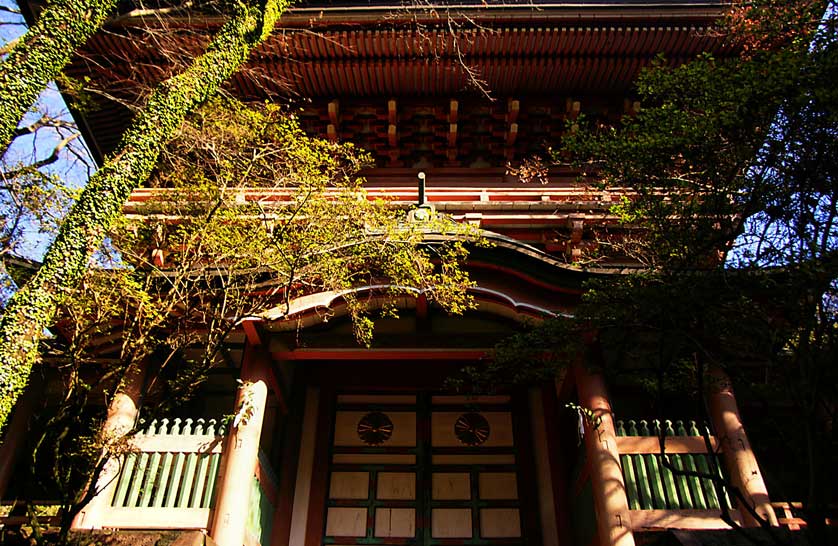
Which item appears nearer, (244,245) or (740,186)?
(740,186)

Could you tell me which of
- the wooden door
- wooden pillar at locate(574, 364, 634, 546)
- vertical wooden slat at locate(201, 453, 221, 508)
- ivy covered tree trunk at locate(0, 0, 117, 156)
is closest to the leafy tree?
wooden pillar at locate(574, 364, 634, 546)

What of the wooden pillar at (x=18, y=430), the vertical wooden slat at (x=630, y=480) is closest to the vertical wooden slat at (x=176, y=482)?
the wooden pillar at (x=18, y=430)

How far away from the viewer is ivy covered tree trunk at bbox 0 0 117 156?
20.1 ft

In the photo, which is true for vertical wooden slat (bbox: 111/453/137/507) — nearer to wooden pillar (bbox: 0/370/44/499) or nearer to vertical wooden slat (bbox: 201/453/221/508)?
vertical wooden slat (bbox: 201/453/221/508)

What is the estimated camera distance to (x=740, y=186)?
547cm

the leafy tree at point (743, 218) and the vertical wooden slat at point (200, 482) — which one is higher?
the leafy tree at point (743, 218)

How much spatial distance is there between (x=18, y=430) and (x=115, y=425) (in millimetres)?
2313

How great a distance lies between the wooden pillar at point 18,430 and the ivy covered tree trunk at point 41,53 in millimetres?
3404

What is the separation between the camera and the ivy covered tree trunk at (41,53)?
612cm

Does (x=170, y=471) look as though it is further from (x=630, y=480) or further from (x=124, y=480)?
(x=630, y=480)

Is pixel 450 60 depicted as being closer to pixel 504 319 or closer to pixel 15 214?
pixel 504 319

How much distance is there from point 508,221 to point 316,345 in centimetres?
378

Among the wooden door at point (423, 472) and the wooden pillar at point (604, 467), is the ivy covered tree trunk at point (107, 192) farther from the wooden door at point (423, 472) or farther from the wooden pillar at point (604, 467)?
the wooden pillar at point (604, 467)

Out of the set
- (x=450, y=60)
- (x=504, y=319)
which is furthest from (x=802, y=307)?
(x=450, y=60)
